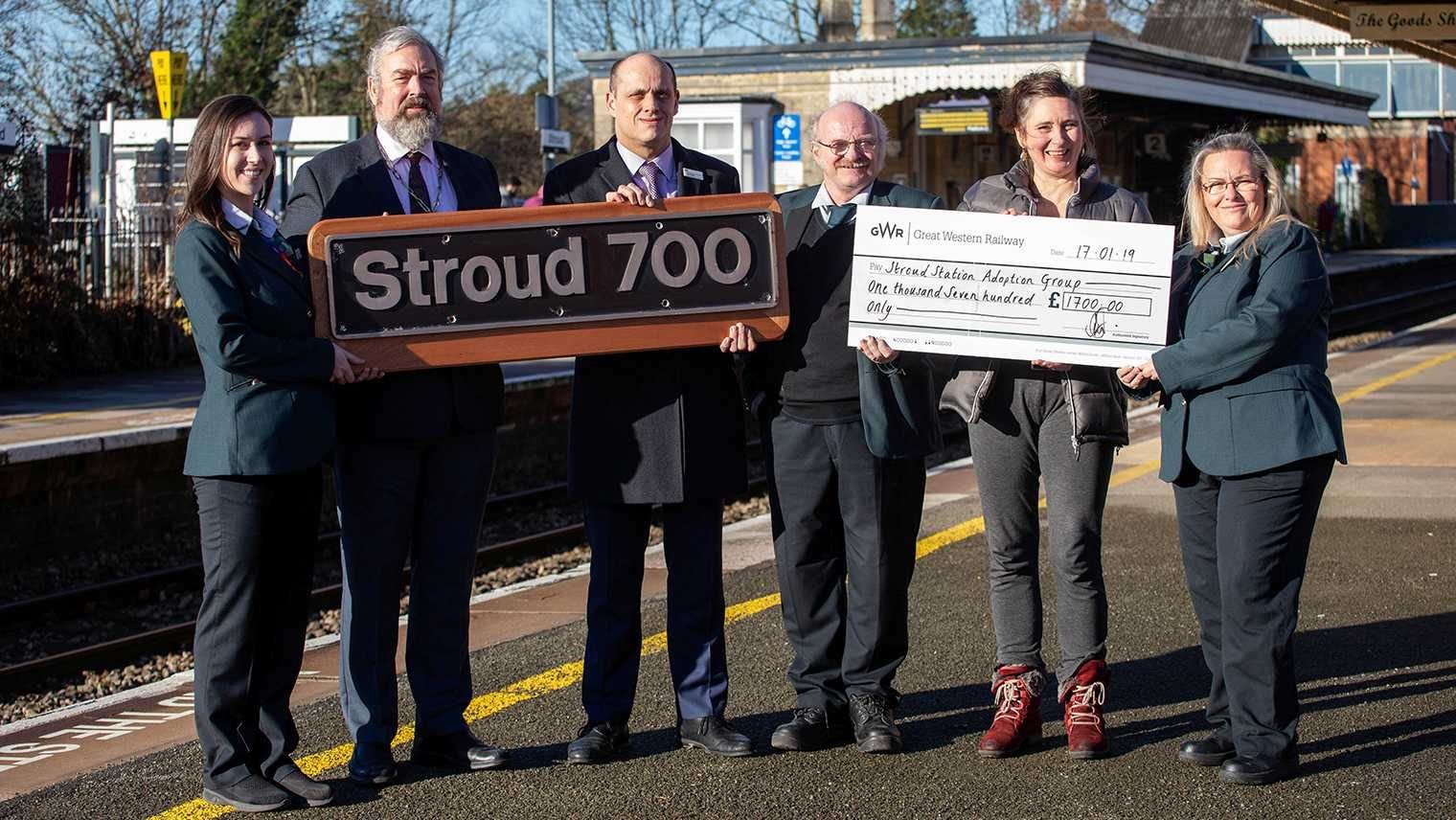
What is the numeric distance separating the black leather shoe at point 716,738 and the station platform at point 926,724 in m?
0.04

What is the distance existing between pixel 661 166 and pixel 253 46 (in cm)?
2902

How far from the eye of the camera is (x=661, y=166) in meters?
5.30

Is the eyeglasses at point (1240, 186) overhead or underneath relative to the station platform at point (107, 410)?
overhead

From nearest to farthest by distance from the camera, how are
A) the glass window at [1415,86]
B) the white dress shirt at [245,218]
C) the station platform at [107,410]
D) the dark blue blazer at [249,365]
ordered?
the dark blue blazer at [249,365] → the white dress shirt at [245,218] → the station platform at [107,410] → the glass window at [1415,86]

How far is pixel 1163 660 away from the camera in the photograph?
20.6ft

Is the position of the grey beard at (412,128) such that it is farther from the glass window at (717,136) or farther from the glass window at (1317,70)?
the glass window at (1317,70)

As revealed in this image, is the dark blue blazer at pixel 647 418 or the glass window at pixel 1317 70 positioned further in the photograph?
the glass window at pixel 1317 70

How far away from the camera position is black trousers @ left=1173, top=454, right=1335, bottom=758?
4883 millimetres

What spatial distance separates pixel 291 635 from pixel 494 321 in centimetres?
106

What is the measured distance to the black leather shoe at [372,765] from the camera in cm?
495

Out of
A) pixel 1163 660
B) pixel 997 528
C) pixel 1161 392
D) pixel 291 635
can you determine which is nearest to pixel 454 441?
pixel 291 635

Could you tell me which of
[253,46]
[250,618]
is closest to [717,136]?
[253,46]

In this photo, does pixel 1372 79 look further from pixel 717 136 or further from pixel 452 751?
pixel 452 751

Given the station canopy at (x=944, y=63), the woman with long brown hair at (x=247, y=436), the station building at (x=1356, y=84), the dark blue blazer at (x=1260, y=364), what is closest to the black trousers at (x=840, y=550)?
the dark blue blazer at (x=1260, y=364)
